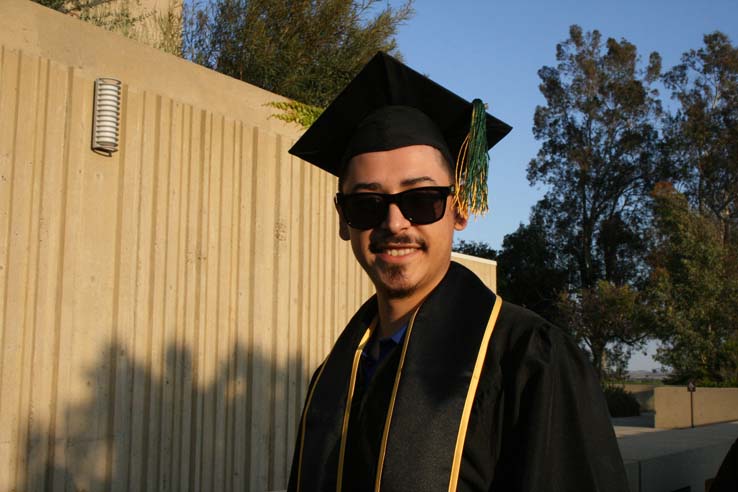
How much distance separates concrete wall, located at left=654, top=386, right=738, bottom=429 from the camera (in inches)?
624

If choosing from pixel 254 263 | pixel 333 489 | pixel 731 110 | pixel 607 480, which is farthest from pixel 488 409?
pixel 731 110

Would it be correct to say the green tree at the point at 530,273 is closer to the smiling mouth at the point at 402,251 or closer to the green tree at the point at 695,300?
the green tree at the point at 695,300

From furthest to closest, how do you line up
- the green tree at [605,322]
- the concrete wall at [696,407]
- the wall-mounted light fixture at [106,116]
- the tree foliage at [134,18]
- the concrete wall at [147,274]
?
the green tree at [605,322] → the concrete wall at [696,407] → the tree foliage at [134,18] → the wall-mounted light fixture at [106,116] → the concrete wall at [147,274]

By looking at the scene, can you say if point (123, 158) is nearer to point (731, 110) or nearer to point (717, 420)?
point (717, 420)

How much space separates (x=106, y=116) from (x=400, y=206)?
4.27 meters

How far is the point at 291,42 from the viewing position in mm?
11070

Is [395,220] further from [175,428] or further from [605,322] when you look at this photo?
[605,322]

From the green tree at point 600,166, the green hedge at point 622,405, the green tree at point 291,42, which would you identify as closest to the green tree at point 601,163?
the green tree at point 600,166

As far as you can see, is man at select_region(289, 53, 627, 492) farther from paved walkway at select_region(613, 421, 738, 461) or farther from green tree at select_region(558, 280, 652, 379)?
green tree at select_region(558, 280, 652, 379)

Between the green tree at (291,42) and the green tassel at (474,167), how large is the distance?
8452 mm

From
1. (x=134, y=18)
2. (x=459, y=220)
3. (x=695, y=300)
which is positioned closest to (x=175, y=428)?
(x=459, y=220)

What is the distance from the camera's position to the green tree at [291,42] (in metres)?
10.9

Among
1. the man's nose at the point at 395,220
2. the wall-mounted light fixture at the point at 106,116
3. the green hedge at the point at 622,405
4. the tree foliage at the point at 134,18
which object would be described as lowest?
the green hedge at the point at 622,405

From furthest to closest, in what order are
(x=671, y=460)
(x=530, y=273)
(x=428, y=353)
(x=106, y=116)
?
(x=530, y=273) → (x=671, y=460) → (x=106, y=116) → (x=428, y=353)
